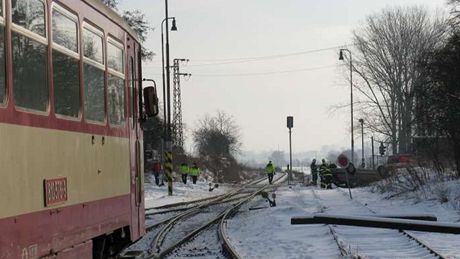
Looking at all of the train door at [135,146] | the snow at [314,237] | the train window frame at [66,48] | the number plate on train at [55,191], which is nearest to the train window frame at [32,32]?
the train window frame at [66,48]

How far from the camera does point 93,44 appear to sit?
694 cm

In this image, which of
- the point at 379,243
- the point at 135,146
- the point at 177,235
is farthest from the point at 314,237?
the point at 135,146

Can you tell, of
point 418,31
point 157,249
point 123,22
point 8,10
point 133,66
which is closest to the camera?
point 8,10

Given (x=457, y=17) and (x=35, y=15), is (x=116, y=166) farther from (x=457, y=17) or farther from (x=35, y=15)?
(x=457, y=17)

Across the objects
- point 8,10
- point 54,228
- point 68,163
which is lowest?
point 54,228

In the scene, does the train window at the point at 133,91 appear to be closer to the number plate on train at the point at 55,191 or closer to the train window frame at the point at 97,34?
the train window frame at the point at 97,34

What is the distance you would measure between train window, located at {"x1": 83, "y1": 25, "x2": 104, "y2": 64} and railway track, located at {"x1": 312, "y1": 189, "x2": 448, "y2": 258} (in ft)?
16.7

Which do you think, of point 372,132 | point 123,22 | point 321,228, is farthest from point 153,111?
point 372,132

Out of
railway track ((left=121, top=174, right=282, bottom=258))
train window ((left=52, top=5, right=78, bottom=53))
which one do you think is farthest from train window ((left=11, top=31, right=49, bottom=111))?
railway track ((left=121, top=174, right=282, bottom=258))

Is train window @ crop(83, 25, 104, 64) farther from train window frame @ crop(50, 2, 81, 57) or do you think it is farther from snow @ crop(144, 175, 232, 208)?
snow @ crop(144, 175, 232, 208)

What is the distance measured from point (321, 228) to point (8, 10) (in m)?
10.9

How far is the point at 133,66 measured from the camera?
909 centimetres

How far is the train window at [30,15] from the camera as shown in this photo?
495 cm

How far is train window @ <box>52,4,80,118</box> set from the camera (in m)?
5.74
